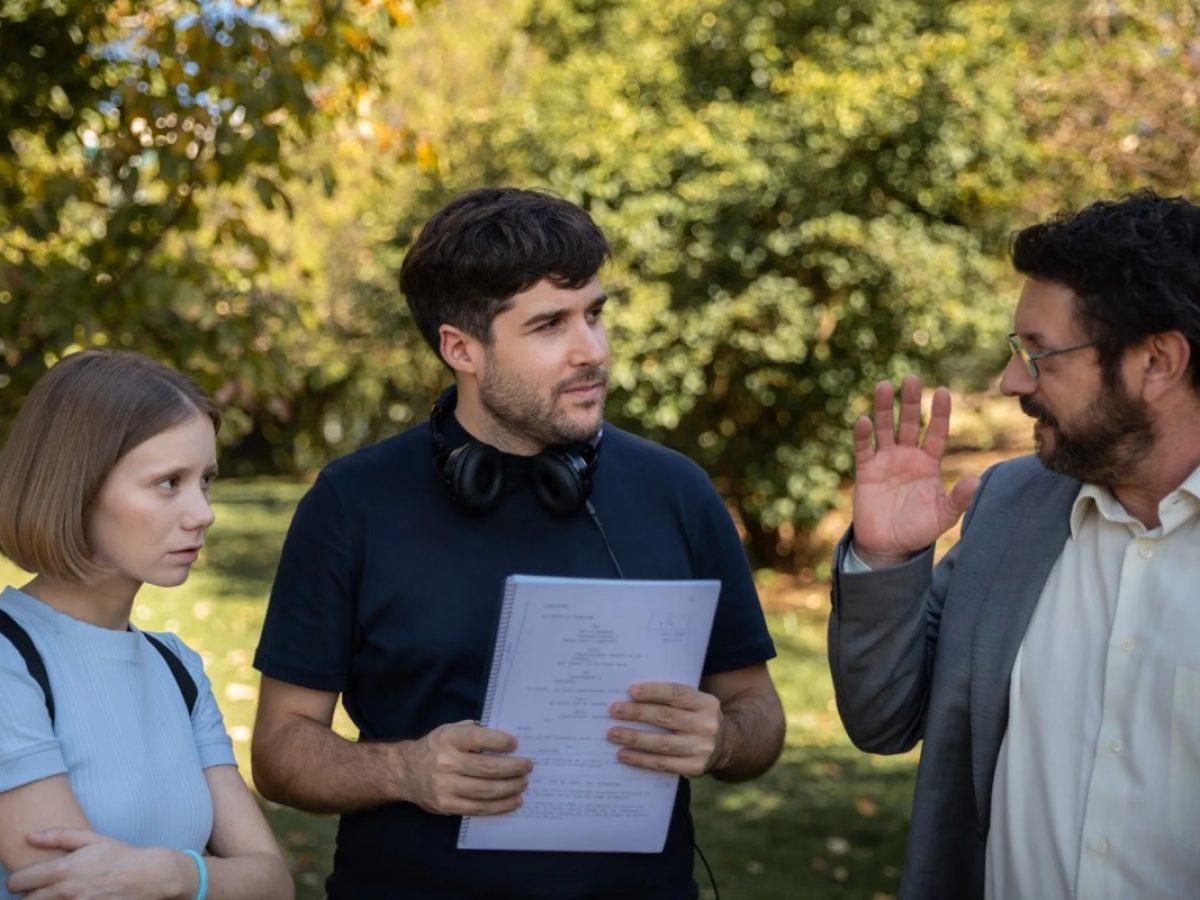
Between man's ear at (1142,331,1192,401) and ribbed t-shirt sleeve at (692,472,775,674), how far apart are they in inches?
34.5

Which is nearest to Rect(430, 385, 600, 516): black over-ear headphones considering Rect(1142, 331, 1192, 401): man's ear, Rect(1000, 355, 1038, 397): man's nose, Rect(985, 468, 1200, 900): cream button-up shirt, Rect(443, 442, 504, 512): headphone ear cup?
Rect(443, 442, 504, 512): headphone ear cup

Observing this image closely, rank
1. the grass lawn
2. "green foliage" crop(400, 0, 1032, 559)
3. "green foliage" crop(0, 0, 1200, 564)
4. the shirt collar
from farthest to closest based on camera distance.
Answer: "green foliage" crop(400, 0, 1032, 559), "green foliage" crop(0, 0, 1200, 564), the grass lawn, the shirt collar

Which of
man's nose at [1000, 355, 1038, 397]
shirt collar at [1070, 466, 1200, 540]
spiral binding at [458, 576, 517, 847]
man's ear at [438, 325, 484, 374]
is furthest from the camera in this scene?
man's ear at [438, 325, 484, 374]

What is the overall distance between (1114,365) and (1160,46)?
22.3 feet

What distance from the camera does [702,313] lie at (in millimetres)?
12188

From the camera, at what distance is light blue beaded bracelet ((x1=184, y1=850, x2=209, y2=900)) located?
7.73ft

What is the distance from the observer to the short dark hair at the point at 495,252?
9.69ft

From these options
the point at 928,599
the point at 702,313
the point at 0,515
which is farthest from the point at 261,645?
the point at 702,313

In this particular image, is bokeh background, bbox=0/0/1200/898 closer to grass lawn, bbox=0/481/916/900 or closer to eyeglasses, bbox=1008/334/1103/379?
grass lawn, bbox=0/481/916/900

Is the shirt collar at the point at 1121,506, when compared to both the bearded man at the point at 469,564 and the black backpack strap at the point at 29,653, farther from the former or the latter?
the black backpack strap at the point at 29,653

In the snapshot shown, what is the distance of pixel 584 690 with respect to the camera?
2729 millimetres

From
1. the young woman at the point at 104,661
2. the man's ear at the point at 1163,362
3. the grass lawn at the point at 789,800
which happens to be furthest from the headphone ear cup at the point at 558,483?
the grass lawn at the point at 789,800

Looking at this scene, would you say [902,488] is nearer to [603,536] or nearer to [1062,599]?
[1062,599]

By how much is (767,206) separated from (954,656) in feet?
31.4
